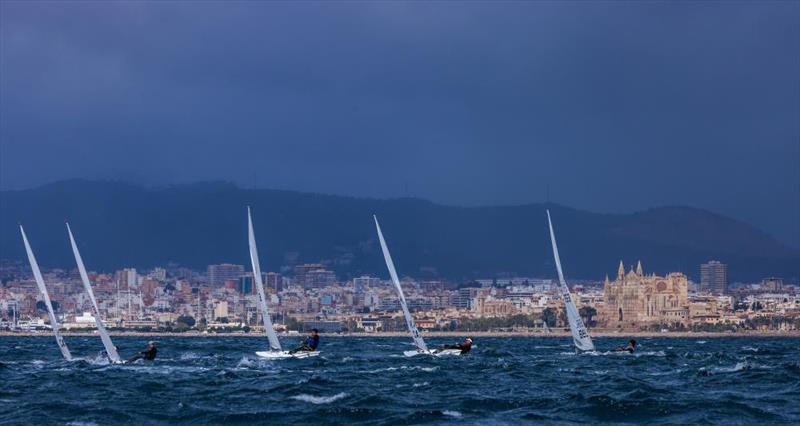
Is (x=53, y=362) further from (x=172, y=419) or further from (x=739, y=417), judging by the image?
(x=739, y=417)

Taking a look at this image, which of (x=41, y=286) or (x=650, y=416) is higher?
(x=41, y=286)

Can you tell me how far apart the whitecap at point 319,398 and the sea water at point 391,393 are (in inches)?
1.5

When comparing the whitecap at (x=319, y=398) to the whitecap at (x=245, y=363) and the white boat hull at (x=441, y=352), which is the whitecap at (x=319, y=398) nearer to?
the whitecap at (x=245, y=363)

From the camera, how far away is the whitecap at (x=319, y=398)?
46281mm

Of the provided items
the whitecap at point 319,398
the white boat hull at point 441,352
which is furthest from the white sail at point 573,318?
the whitecap at point 319,398

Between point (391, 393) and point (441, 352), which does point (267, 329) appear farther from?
point (391, 393)

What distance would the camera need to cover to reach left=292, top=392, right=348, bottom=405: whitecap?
4628 centimetres

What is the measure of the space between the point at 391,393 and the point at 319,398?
340 cm

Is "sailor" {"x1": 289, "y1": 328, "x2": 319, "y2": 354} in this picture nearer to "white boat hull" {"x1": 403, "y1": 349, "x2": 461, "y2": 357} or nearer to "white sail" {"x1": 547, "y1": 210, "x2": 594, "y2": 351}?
"white boat hull" {"x1": 403, "y1": 349, "x2": 461, "y2": 357}

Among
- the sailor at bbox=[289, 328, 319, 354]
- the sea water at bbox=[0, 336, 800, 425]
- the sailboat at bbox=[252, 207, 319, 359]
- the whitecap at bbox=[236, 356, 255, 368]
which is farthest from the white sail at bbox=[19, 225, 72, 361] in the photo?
the sailor at bbox=[289, 328, 319, 354]

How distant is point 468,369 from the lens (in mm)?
65500

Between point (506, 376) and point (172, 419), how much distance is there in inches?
900

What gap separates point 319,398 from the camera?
4731cm

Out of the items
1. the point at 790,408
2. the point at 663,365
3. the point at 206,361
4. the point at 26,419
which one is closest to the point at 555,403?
the point at 790,408
